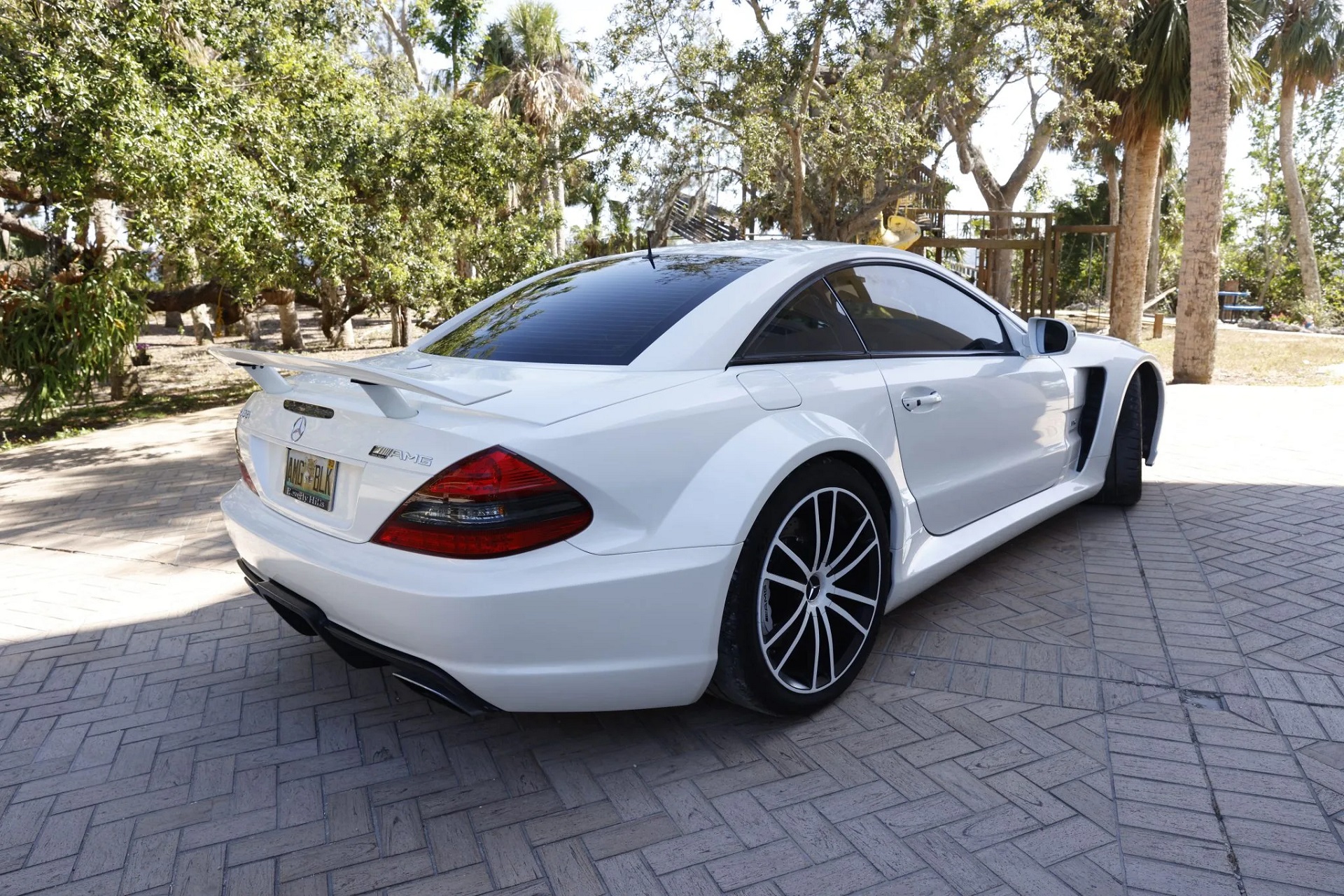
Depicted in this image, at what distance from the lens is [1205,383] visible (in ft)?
36.1

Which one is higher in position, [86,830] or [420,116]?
[420,116]

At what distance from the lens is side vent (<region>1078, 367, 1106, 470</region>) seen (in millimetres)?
4328

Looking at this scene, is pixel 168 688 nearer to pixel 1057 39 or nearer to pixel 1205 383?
pixel 1205 383

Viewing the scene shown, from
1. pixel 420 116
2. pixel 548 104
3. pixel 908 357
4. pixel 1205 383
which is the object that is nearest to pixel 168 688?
pixel 908 357

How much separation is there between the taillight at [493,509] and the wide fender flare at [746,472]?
0.30 meters

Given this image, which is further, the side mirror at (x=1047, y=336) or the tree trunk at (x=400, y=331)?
the tree trunk at (x=400, y=331)

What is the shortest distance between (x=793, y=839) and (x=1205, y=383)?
11.0 m

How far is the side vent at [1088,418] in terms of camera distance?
433cm

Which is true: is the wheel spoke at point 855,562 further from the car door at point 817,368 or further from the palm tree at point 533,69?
the palm tree at point 533,69

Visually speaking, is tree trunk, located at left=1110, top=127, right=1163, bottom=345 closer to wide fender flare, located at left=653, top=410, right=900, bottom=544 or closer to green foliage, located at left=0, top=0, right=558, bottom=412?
green foliage, located at left=0, top=0, right=558, bottom=412

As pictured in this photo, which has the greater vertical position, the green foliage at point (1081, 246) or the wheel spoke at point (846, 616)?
the green foliage at point (1081, 246)

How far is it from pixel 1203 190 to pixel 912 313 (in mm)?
9436

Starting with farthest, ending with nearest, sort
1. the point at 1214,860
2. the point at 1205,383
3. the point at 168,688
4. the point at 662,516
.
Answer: the point at 1205,383, the point at 168,688, the point at 662,516, the point at 1214,860

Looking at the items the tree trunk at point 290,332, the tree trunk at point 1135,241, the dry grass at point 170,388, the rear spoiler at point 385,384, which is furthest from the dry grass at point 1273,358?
the tree trunk at point 290,332
